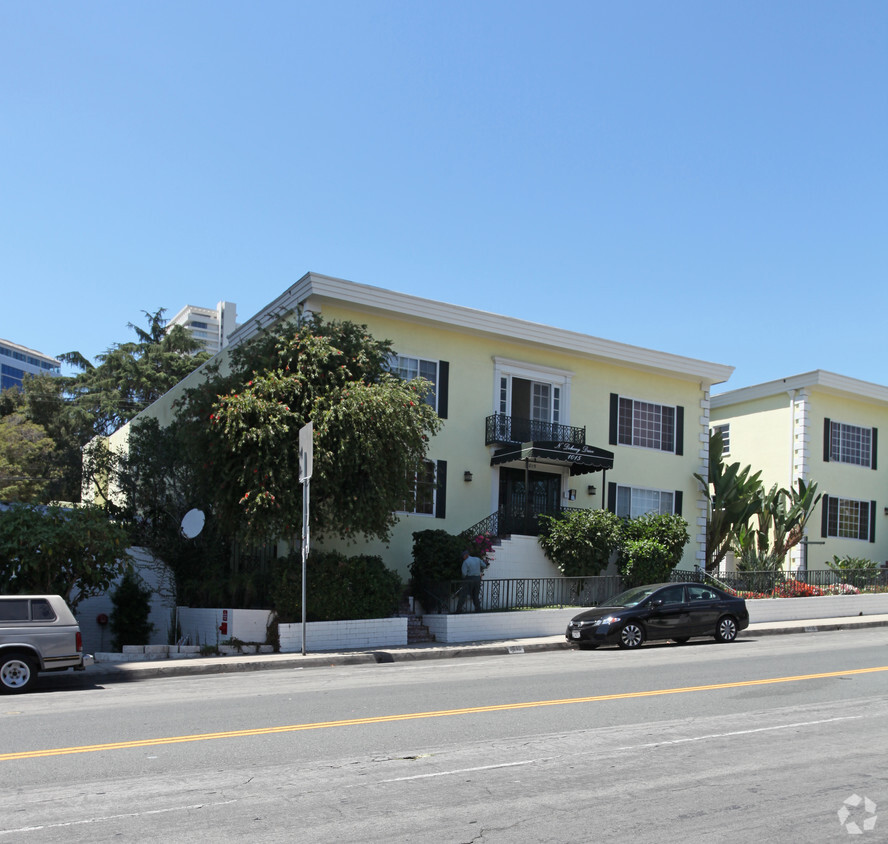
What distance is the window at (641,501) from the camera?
26578 millimetres

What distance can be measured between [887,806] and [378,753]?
416 centimetres

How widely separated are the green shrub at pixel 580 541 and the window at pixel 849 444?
11.8 m

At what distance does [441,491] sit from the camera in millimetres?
23422

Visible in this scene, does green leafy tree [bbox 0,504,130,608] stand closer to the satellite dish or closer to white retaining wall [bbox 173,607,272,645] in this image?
the satellite dish

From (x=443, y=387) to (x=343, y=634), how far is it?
7.82 meters

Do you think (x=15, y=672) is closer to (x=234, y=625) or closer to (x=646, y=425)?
(x=234, y=625)

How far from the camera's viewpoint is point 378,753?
831 cm

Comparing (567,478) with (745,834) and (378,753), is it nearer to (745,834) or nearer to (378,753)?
(378,753)

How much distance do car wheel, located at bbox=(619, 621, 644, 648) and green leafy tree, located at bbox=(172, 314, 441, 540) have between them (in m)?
5.13

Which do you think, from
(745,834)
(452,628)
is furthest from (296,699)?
(452,628)

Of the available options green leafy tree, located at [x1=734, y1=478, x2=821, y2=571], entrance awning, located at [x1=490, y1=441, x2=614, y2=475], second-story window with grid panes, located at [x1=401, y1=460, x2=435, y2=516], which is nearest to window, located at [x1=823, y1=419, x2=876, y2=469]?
green leafy tree, located at [x1=734, y1=478, x2=821, y2=571]

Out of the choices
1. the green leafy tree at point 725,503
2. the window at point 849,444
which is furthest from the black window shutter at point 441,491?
the window at point 849,444

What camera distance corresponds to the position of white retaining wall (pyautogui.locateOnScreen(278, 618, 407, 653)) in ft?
58.7

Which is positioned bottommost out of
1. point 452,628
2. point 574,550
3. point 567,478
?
point 452,628
